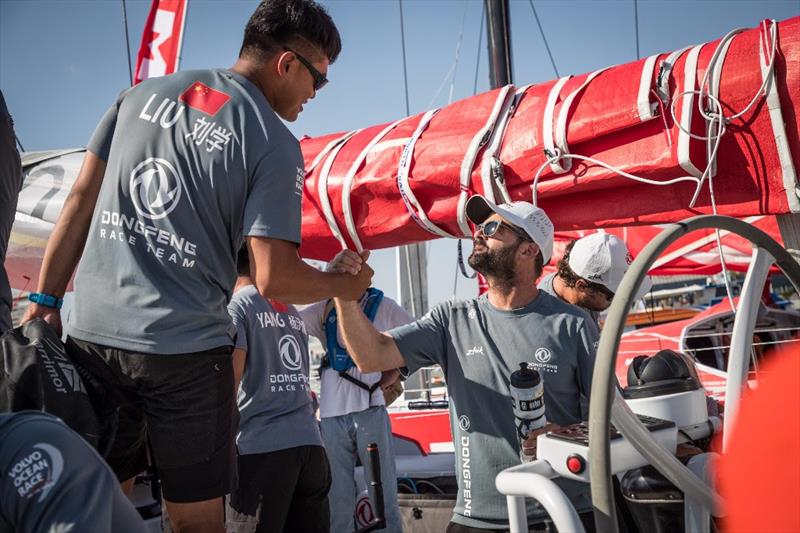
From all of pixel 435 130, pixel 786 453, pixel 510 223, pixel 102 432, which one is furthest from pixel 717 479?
pixel 435 130

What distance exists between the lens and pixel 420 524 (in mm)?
4102

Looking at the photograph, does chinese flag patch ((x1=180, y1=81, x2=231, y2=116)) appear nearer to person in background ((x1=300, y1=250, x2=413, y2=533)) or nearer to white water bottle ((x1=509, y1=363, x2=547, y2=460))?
white water bottle ((x1=509, y1=363, x2=547, y2=460))

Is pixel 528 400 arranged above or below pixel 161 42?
below

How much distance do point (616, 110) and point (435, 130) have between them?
3.08 feet

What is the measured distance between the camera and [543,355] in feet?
8.02

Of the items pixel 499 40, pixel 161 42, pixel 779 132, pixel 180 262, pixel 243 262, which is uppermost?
pixel 161 42

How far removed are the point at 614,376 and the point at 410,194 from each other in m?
2.61

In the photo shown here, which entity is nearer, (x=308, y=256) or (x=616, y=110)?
(x=616, y=110)

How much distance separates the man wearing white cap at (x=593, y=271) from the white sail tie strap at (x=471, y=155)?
511 millimetres

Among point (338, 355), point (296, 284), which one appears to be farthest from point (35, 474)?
point (338, 355)

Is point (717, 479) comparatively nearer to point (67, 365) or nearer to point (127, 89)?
point (67, 365)

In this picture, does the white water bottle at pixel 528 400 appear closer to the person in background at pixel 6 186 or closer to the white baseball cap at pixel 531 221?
the white baseball cap at pixel 531 221

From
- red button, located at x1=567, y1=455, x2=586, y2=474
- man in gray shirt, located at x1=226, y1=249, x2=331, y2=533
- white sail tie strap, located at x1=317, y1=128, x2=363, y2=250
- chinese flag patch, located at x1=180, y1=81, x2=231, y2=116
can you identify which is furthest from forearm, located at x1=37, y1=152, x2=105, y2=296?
white sail tie strap, located at x1=317, y1=128, x2=363, y2=250

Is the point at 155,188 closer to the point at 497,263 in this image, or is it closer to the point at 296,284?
the point at 296,284
